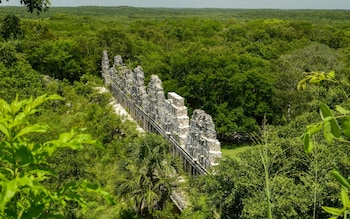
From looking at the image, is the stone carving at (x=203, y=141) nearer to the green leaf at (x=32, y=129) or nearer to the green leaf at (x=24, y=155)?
the green leaf at (x=32, y=129)

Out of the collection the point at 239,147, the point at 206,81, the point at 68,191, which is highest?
the point at 68,191

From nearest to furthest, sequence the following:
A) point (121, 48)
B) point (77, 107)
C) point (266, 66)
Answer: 1. point (77, 107)
2. point (266, 66)
3. point (121, 48)

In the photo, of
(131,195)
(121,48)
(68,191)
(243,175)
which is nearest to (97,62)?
(121,48)

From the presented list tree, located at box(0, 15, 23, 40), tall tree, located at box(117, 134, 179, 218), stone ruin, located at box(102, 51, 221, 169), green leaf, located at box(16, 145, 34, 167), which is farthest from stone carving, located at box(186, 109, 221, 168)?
green leaf, located at box(16, 145, 34, 167)

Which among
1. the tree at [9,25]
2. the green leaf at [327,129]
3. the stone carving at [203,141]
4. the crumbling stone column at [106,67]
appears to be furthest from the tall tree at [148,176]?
the crumbling stone column at [106,67]

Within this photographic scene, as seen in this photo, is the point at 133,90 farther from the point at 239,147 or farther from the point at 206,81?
the point at 239,147

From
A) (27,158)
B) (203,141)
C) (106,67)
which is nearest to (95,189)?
(27,158)

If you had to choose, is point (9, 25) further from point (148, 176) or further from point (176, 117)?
point (176, 117)
